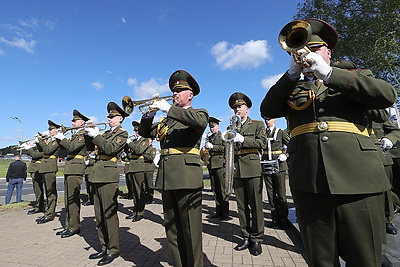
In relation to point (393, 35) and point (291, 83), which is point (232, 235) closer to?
point (291, 83)

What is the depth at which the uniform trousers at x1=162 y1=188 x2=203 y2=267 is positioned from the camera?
10.1 feet

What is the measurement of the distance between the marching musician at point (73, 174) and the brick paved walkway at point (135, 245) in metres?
0.31

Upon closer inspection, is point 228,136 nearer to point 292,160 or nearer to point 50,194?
point 292,160

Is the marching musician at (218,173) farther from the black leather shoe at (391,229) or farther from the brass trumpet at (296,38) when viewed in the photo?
the brass trumpet at (296,38)

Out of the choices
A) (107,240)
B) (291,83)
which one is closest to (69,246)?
(107,240)

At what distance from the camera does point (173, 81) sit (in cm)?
353

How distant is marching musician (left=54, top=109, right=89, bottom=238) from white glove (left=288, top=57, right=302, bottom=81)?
4.88 meters

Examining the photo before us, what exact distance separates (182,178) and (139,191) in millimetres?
4977

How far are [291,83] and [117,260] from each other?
150 inches

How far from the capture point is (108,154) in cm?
439

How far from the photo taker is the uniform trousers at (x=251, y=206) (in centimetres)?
443

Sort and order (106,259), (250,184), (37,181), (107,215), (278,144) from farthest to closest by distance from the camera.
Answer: (37,181)
(278,144)
(250,184)
(107,215)
(106,259)

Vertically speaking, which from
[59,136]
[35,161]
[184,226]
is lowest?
[184,226]

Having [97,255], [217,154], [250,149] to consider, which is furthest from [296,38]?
[217,154]
